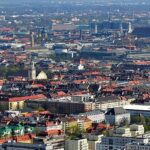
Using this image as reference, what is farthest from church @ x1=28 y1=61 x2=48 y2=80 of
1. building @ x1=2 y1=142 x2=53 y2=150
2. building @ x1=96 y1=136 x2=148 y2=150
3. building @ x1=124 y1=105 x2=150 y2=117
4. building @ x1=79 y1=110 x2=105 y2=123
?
building @ x1=2 y1=142 x2=53 y2=150

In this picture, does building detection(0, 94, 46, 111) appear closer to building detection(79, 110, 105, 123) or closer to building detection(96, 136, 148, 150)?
building detection(79, 110, 105, 123)

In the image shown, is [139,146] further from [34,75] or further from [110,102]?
[34,75]

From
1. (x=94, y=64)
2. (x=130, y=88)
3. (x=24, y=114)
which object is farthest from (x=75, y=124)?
(x=94, y=64)

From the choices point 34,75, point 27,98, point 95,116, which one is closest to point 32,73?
point 34,75

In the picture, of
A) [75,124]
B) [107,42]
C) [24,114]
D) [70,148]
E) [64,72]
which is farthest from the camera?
[107,42]

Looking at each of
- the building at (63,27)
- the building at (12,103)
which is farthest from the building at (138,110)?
the building at (63,27)

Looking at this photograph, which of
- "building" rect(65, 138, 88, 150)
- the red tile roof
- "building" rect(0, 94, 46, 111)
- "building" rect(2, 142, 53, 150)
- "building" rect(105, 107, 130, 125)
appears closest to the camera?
"building" rect(2, 142, 53, 150)

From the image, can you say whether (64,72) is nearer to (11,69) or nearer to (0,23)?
(11,69)
